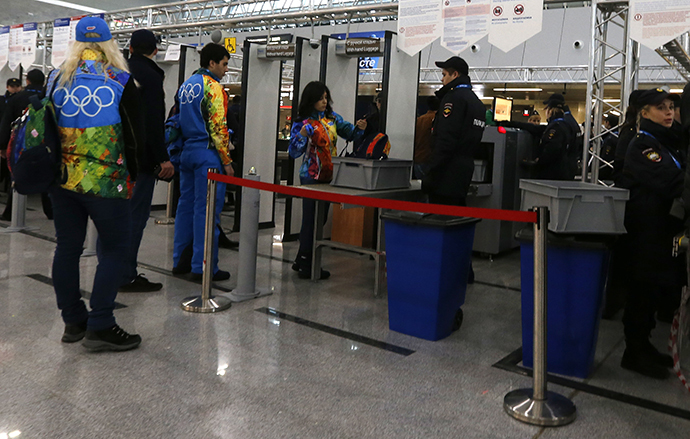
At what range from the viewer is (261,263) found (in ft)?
16.2

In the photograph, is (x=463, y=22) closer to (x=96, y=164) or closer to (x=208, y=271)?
(x=208, y=271)

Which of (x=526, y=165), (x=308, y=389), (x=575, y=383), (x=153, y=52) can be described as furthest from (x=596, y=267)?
(x=526, y=165)

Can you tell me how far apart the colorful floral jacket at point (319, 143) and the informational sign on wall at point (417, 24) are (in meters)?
0.93

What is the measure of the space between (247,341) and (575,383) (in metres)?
1.60

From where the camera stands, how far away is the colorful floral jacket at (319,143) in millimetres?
4336

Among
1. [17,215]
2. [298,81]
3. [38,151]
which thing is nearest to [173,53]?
[298,81]

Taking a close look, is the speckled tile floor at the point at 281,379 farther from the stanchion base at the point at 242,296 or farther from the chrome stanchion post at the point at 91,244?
the chrome stanchion post at the point at 91,244

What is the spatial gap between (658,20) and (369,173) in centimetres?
209

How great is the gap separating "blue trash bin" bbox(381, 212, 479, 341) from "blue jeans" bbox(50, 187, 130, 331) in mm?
1372

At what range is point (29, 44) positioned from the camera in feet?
29.2

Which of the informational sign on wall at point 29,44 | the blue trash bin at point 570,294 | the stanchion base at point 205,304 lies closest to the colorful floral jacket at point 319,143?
the stanchion base at point 205,304

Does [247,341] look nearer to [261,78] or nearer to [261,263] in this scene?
[261,263]

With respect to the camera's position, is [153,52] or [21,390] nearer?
[21,390]

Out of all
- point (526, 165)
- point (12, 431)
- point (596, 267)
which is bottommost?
point (12, 431)
